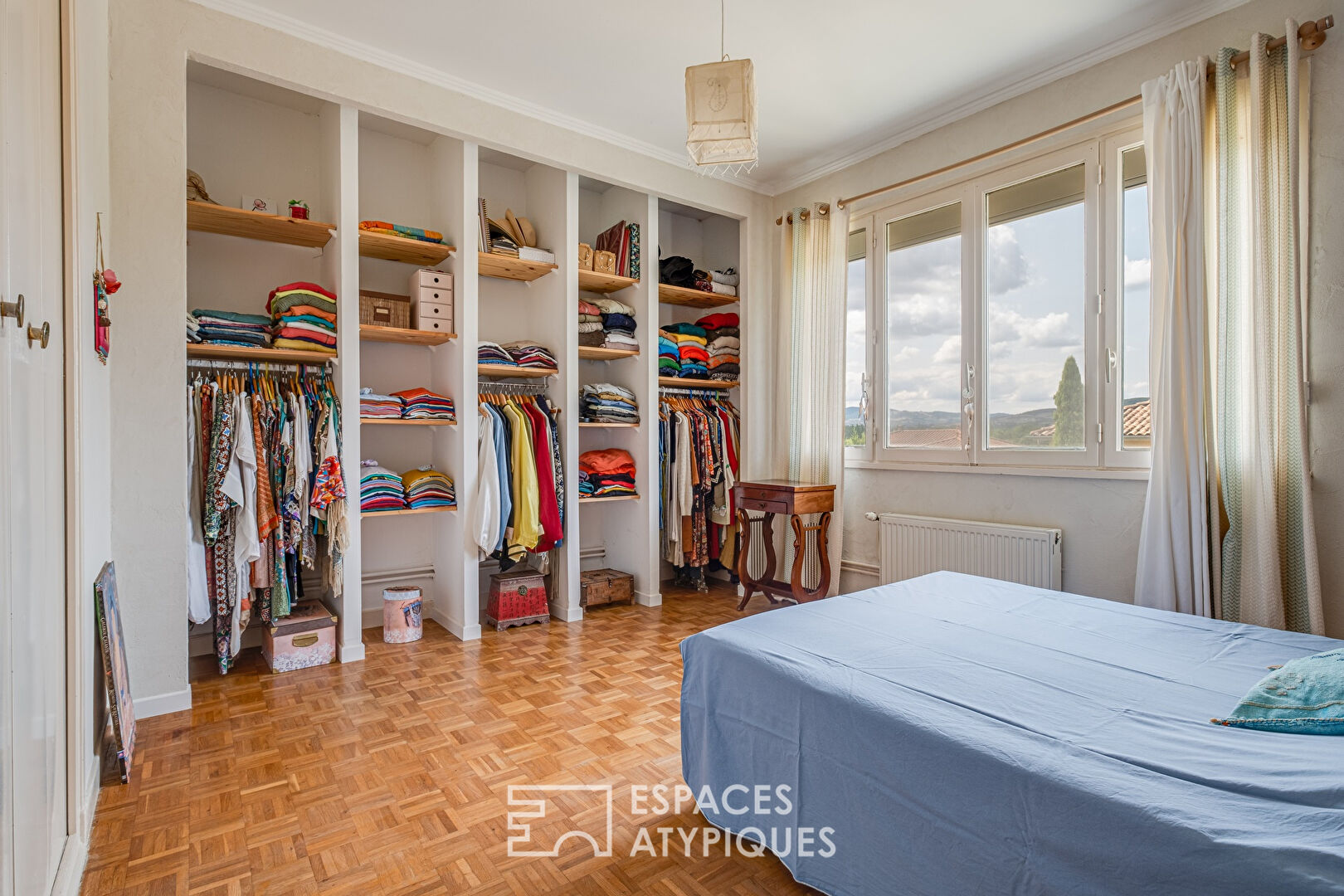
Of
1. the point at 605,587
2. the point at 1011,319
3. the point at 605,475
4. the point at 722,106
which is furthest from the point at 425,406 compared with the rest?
the point at 1011,319

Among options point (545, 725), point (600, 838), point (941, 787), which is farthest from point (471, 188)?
point (941, 787)

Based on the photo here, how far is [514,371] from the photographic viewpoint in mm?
3920

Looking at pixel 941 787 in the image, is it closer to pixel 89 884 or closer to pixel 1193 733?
pixel 1193 733

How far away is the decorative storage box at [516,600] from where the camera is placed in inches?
152

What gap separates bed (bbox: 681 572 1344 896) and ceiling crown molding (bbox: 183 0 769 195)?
3060 mm

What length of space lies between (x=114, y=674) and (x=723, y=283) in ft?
13.1

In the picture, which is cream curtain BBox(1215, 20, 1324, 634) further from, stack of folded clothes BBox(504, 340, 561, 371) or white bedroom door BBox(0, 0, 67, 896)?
white bedroom door BBox(0, 0, 67, 896)

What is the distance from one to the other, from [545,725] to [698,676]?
3.17 ft

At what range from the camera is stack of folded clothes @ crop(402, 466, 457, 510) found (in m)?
3.61

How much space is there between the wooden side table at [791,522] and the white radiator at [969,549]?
344 millimetres

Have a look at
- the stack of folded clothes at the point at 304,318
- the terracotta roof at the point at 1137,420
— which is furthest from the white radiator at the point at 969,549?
the stack of folded clothes at the point at 304,318

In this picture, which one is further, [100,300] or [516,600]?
[516,600]

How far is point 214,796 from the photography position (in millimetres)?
2061

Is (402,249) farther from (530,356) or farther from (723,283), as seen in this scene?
(723,283)
